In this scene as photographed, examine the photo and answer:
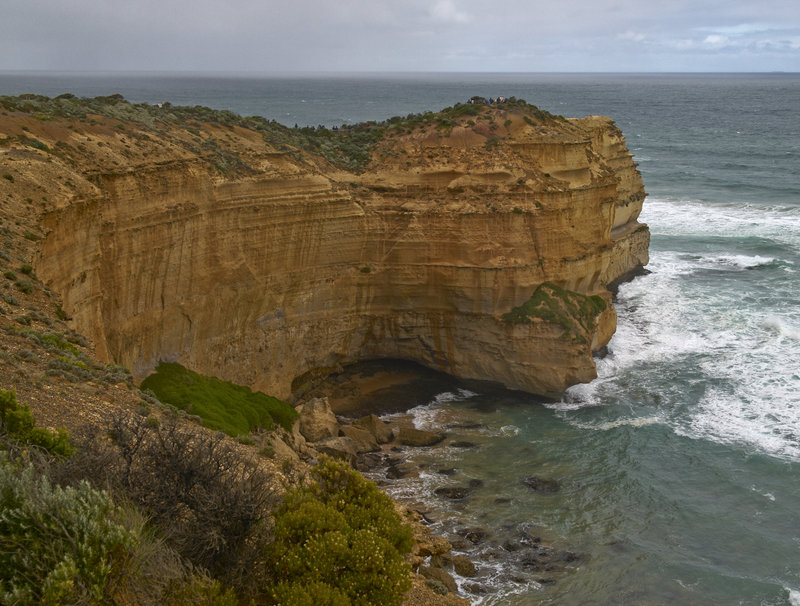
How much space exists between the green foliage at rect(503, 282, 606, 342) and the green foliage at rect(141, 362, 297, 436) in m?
10.7

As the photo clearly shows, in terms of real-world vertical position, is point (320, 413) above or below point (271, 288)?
below

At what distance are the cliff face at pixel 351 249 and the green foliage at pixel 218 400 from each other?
3.11 ft

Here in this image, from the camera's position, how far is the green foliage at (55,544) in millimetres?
9086

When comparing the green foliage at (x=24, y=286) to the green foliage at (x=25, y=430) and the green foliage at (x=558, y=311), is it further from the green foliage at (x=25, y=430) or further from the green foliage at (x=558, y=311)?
the green foliage at (x=558, y=311)

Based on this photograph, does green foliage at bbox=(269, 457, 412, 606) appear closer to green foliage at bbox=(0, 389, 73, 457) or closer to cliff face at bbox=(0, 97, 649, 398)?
green foliage at bbox=(0, 389, 73, 457)

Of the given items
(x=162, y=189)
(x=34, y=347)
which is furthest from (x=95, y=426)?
(x=162, y=189)

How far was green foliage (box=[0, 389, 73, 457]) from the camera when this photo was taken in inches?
476

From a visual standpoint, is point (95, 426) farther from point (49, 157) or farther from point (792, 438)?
point (792, 438)

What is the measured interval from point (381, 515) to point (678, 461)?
17.3m

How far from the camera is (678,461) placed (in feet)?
91.1

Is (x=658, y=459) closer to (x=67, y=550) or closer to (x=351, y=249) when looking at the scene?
(x=351, y=249)

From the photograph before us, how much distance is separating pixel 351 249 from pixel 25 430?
20.8 m

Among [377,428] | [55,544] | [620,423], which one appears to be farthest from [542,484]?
[55,544]

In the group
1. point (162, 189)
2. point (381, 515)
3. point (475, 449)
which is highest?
point (162, 189)
